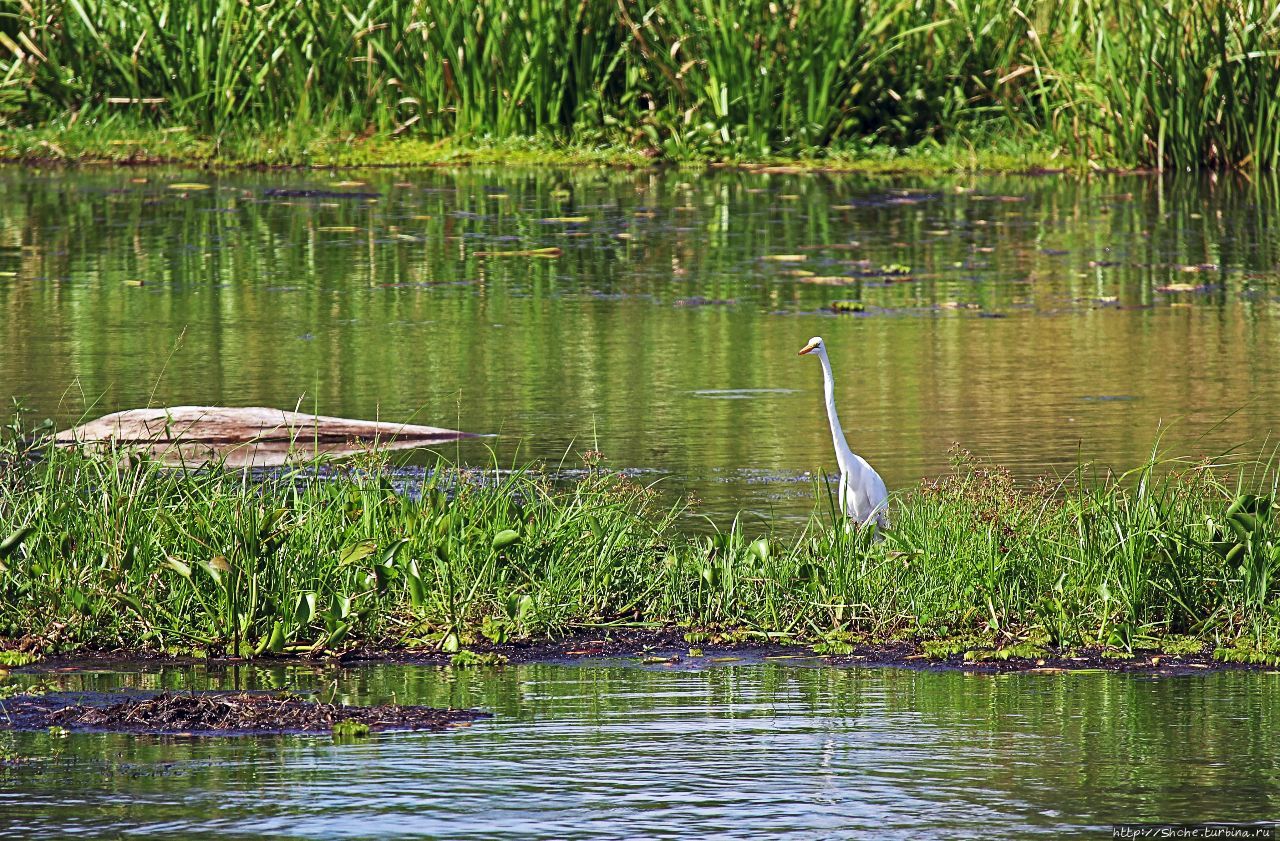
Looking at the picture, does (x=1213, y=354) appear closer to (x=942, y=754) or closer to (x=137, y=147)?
(x=942, y=754)

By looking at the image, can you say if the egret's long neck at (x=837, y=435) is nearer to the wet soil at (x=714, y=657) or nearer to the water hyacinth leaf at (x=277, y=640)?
the wet soil at (x=714, y=657)

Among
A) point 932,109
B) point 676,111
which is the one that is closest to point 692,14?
point 676,111

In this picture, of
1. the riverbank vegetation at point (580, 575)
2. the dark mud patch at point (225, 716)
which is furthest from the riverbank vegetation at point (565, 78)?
the dark mud patch at point (225, 716)

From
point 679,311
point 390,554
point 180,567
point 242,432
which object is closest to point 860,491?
point 390,554

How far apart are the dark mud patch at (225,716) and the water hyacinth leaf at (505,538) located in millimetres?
1066

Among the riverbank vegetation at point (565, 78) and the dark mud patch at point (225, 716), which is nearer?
the dark mud patch at point (225, 716)

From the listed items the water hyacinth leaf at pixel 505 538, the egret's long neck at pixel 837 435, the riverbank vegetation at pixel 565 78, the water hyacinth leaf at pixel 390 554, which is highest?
the riverbank vegetation at pixel 565 78

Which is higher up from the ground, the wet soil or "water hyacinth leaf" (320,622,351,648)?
"water hyacinth leaf" (320,622,351,648)

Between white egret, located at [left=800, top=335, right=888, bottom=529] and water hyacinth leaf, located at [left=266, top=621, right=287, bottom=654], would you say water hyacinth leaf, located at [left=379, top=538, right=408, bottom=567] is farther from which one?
white egret, located at [left=800, top=335, right=888, bottom=529]

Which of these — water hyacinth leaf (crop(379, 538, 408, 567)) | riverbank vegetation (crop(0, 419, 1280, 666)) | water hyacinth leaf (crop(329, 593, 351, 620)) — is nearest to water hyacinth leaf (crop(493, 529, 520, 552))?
riverbank vegetation (crop(0, 419, 1280, 666))

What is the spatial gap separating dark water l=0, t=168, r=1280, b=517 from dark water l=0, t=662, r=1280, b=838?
76.4 inches

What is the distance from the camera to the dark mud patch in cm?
611

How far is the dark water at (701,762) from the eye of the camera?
208 inches

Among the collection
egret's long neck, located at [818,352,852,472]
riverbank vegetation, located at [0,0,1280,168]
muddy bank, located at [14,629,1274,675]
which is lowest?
muddy bank, located at [14,629,1274,675]
